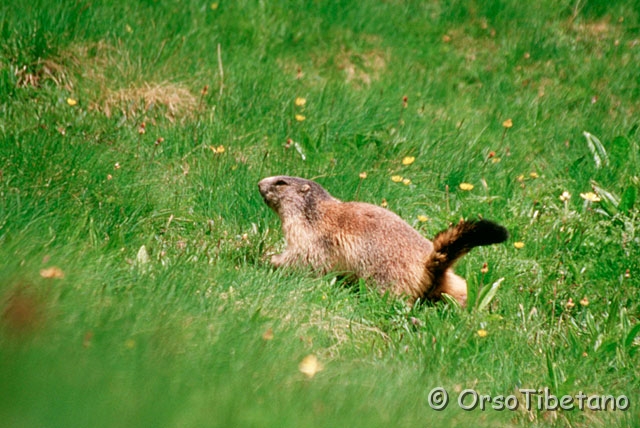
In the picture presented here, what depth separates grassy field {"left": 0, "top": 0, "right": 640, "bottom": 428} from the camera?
3322mm

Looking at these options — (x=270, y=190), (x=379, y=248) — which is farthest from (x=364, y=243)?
(x=270, y=190)

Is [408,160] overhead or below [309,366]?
below

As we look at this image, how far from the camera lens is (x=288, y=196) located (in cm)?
608

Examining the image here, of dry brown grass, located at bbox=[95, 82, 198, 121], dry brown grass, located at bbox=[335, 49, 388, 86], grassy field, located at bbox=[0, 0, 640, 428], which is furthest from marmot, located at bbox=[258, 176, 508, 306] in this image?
dry brown grass, located at bbox=[335, 49, 388, 86]

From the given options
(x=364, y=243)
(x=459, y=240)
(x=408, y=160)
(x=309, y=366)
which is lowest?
(x=408, y=160)

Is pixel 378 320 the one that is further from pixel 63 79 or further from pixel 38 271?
pixel 63 79

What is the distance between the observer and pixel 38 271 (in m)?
3.71

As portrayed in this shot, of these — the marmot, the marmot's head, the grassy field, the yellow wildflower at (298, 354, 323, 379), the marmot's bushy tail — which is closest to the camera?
the grassy field

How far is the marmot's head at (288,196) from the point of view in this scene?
6.07m

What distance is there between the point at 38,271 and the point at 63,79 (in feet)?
12.8

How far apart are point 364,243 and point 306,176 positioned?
1234 mm

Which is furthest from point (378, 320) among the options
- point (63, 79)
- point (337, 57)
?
point (337, 57)

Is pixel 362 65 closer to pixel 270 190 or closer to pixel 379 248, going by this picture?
pixel 270 190

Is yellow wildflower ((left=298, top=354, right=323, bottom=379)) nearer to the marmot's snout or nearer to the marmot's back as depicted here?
the marmot's back
